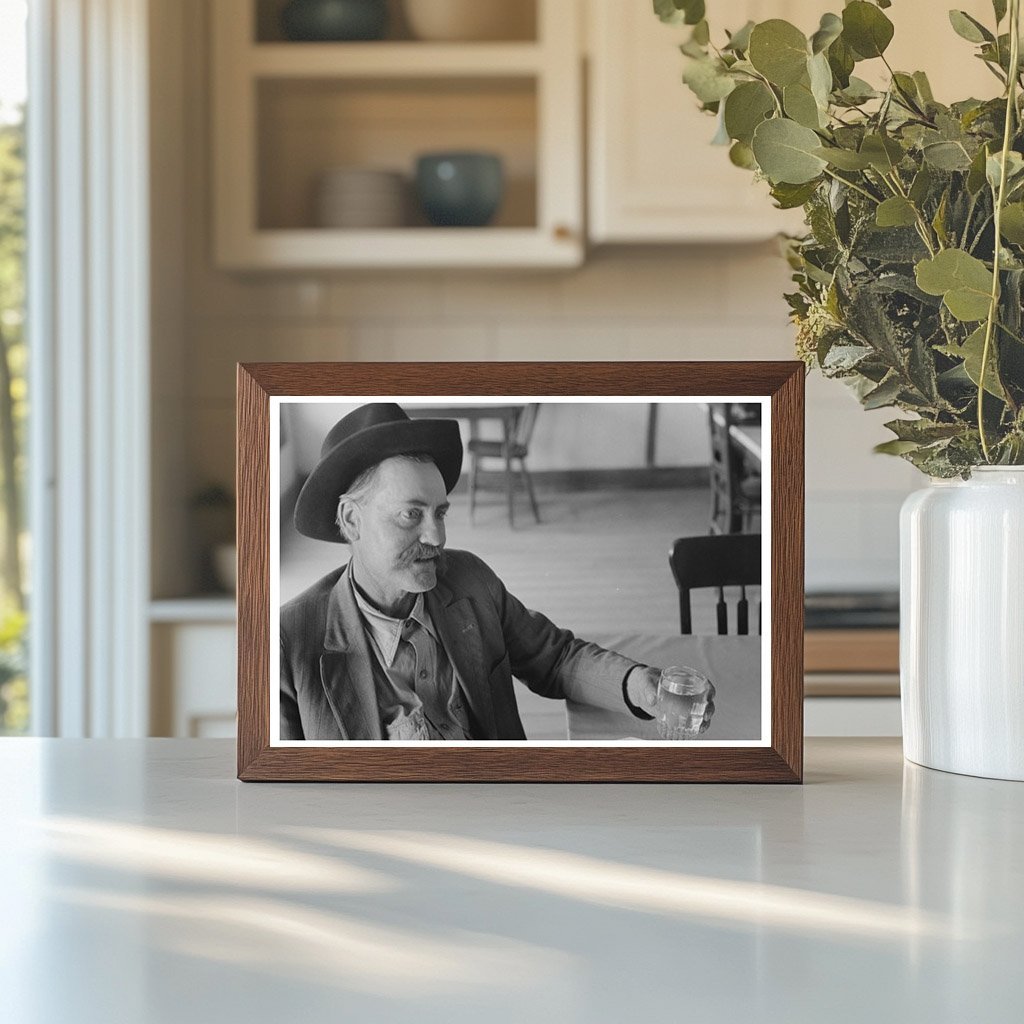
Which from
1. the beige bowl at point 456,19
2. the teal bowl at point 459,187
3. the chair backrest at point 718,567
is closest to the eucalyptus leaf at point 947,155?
the chair backrest at point 718,567

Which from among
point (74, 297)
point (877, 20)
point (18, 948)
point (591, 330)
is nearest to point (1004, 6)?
point (877, 20)

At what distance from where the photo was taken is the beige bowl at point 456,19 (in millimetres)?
2359

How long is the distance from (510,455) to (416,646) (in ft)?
0.37

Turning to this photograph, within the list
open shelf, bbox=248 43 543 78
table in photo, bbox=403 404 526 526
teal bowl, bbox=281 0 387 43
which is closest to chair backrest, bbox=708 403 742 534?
table in photo, bbox=403 404 526 526

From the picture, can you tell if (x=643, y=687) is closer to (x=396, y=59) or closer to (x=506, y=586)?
(x=506, y=586)

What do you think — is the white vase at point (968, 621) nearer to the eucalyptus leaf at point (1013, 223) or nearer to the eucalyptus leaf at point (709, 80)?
the eucalyptus leaf at point (1013, 223)

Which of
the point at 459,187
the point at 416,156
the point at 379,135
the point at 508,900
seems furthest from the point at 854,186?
the point at 379,135

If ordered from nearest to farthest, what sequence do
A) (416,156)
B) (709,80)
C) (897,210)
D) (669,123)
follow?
(897,210), (709,80), (669,123), (416,156)

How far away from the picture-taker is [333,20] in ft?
7.69

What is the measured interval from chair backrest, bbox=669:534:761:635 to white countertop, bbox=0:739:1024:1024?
3.6 inches

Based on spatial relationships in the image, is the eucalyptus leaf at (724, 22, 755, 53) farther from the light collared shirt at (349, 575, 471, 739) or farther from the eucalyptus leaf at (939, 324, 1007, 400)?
the light collared shirt at (349, 575, 471, 739)

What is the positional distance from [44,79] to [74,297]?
1.31 ft

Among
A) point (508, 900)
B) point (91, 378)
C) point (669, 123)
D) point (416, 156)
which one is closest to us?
point (508, 900)

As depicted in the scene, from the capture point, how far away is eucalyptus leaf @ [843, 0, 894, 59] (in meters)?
0.57
